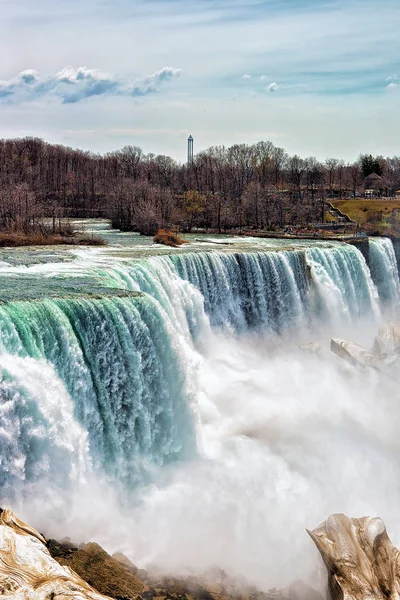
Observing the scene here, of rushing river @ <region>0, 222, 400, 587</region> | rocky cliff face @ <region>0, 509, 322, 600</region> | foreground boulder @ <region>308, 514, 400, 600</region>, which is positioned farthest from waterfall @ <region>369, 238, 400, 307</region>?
rocky cliff face @ <region>0, 509, 322, 600</region>

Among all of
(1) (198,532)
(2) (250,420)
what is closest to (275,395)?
(2) (250,420)

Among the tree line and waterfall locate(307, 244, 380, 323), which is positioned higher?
the tree line

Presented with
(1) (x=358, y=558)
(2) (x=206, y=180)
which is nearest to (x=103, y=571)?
(1) (x=358, y=558)

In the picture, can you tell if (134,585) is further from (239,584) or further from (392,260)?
(392,260)

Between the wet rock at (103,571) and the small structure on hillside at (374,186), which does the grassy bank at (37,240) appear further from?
the small structure on hillside at (374,186)

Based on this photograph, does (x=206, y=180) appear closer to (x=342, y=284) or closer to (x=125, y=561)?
(x=342, y=284)

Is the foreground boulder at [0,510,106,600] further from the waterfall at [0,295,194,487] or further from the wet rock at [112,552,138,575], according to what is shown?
the waterfall at [0,295,194,487]
